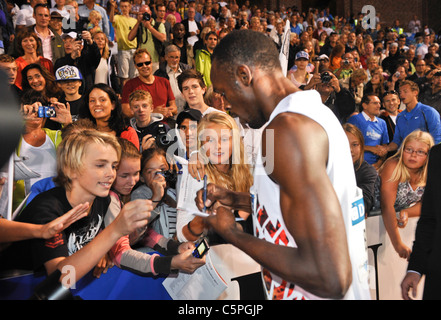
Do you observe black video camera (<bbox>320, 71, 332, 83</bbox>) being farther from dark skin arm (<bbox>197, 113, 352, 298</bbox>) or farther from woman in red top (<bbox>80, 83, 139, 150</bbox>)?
dark skin arm (<bbox>197, 113, 352, 298</bbox>)

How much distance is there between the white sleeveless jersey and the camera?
4.54ft

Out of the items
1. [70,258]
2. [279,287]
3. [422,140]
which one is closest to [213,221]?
[279,287]

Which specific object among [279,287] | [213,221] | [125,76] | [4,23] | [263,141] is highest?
[4,23]

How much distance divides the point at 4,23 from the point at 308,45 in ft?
21.1

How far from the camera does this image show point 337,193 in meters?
1.42


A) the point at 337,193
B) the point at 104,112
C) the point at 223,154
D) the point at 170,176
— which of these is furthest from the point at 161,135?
the point at 337,193

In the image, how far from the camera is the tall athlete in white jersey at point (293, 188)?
1249 millimetres

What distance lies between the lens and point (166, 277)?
2717 millimetres

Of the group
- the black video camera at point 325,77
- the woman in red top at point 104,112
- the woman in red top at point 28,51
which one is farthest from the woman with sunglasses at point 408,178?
the woman in red top at point 28,51

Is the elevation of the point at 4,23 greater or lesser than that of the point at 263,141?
greater

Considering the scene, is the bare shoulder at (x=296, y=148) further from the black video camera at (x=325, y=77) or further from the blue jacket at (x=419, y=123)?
the blue jacket at (x=419, y=123)

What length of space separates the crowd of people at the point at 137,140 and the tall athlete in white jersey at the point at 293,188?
0.12 ft

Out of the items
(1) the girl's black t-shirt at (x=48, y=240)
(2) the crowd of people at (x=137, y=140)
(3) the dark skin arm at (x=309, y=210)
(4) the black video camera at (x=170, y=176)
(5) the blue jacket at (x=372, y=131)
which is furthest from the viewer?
(5) the blue jacket at (x=372, y=131)
